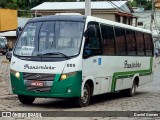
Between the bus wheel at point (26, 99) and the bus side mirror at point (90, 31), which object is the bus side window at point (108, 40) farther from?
the bus wheel at point (26, 99)

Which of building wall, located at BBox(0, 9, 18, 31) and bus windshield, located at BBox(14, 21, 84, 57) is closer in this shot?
bus windshield, located at BBox(14, 21, 84, 57)

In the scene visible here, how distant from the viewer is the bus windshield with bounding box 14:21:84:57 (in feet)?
41.6

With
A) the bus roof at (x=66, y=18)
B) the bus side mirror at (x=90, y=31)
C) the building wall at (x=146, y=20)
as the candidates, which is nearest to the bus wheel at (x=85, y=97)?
the bus side mirror at (x=90, y=31)

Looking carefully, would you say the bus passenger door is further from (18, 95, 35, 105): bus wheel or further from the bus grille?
(18, 95, 35, 105): bus wheel

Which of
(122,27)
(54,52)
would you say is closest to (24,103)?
(54,52)

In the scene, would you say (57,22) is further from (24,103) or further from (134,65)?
(134,65)

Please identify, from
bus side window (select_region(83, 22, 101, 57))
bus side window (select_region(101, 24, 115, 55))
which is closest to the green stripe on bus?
bus side window (select_region(101, 24, 115, 55))

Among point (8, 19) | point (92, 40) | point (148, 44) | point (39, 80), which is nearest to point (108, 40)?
point (92, 40)

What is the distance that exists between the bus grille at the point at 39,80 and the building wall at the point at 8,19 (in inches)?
1867

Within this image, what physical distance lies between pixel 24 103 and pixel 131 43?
19.7ft

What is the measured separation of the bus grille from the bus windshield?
66 cm

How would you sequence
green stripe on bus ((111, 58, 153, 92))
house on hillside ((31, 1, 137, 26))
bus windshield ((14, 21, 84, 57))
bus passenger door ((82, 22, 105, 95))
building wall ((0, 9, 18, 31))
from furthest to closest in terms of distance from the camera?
1. building wall ((0, 9, 18, 31))
2. house on hillside ((31, 1, 137, 26))
3. green stripe on bus ((111, 58, 153, 92))
4. bus passenger door ((82, 22, 105, 95))
5. bus windshield ((14, 21, 84, 57))

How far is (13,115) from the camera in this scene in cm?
1073

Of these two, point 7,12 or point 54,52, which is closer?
point 54,52
